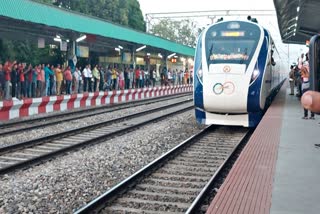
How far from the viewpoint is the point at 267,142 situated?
28.9ft

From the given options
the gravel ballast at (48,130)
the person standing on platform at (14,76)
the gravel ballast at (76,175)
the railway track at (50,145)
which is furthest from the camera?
the person standing on platform at (14,76)

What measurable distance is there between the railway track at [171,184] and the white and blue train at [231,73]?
1.67 meters

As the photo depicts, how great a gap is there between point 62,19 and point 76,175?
1406 centimetres

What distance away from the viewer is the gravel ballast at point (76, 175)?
6.02 meters

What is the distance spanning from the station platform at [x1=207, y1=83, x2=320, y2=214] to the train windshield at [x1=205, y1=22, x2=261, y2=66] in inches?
110

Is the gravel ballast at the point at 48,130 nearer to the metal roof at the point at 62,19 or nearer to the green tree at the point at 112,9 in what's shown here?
the metal roof at the point at 62,19

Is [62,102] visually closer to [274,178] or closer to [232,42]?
[232,42]

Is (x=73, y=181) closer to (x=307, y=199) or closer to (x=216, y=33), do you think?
(x=307, y=199)

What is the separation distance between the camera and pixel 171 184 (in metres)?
6.98

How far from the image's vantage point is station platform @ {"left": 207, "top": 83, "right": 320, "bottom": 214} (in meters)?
4.57

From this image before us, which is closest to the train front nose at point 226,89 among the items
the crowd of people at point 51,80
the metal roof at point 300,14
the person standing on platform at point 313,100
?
the metal roof at point 300,14

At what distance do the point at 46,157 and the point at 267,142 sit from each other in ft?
13.8

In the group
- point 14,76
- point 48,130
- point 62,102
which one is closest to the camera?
point 48,130

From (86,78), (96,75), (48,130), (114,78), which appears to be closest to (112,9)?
(114,78)
